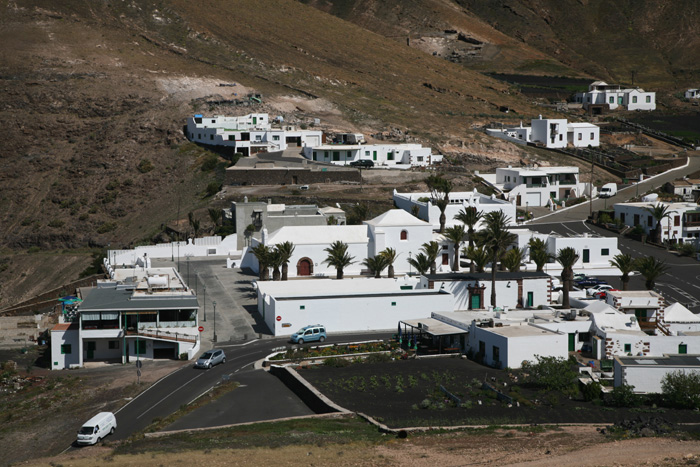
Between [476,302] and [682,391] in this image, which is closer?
[682,391]

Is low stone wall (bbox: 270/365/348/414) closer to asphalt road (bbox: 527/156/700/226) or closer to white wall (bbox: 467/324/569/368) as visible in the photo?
white wall (bbox: 467/324/569/368)

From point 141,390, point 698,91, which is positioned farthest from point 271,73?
point 141,390

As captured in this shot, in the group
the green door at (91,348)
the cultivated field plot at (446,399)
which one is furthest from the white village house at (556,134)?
the green door at (91,348)

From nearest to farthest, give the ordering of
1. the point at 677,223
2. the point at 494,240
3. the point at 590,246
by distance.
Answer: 1. the point at 494,240
2. the point at 590,246
3. the point at 677,223

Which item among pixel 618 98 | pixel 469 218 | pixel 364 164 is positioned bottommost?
pixel 469 218

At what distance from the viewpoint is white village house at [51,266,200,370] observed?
1996 inches

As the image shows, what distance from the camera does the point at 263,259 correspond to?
6347cm

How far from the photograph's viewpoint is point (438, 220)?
7656 cm

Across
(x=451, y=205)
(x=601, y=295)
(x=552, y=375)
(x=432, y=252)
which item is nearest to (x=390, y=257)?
(x=432, y=252)

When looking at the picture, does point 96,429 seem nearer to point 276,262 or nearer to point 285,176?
point 276,262

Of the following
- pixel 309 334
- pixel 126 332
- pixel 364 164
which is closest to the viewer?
pixel 126 332

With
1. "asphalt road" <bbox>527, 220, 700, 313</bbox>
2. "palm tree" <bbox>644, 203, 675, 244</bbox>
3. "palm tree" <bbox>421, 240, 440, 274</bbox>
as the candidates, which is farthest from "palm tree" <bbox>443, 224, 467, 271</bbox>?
"palm tree" <bbox>644, 203, 675, 244</bbox>

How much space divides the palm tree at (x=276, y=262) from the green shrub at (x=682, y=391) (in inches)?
1132

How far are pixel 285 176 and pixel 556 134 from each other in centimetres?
3711
